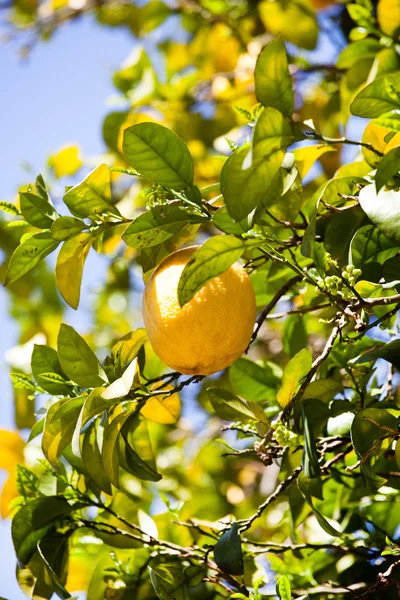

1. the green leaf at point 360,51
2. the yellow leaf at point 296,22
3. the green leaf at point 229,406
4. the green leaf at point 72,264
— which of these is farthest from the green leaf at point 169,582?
the yellow leaf at point 296,22

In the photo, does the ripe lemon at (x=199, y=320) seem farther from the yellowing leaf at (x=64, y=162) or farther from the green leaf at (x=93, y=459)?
the yellowing leaf at (x=64, y=162)

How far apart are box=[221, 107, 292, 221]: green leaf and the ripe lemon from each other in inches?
5.6

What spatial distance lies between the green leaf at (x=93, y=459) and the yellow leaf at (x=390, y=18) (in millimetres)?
958

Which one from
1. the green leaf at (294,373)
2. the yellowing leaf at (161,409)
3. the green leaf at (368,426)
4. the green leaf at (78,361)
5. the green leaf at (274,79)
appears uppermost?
the green leaf at (274,79)

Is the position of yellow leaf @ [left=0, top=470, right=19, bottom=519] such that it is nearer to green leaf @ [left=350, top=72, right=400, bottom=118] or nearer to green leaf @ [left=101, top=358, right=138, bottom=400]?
green leaf @ [left=101, top=358, right=138, bottom=400]

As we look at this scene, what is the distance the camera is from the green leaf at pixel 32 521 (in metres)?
1.04

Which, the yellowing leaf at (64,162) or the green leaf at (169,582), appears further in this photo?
the yellowing leaf at (64,162)

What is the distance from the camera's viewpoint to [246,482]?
2266 millimetres

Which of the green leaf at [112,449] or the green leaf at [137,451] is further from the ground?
the green leaf at [112,449]

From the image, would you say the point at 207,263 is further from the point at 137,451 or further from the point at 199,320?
the point at 137,451

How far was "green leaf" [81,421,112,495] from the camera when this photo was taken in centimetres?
96

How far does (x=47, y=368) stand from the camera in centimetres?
104

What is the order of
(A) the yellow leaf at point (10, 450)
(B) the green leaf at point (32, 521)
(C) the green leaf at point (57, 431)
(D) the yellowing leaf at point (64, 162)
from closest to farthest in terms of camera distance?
(C) the green leaf at point (57, 431), (B) the green leaf at point (32, 521), (A) the yellow leaf at point (10, 450), (D) the yellowing leaf at point (64, 162)

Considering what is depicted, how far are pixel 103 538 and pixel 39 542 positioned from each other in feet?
0.34
